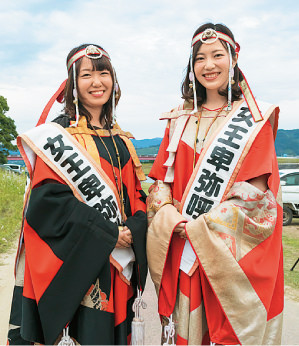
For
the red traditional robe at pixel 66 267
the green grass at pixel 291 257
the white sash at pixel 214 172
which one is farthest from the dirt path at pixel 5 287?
the green grass at pixel 291 257

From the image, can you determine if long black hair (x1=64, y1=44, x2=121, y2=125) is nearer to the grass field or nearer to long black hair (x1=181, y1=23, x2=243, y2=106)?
long black hair (x1=181, y1=23, x2=243, y2=106)

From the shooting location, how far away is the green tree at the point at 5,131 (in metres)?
24.7

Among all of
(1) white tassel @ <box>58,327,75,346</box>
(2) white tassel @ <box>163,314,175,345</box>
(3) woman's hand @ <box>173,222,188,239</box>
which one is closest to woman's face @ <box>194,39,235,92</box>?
(3) woman's hand @ <box>173,222,188,239</box>

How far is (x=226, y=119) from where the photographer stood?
2.33 meters

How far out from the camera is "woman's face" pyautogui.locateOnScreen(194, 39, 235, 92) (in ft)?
7.58

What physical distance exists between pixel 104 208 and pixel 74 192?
215mm

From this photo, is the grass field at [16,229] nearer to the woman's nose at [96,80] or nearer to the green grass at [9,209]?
the green grass at [9,209]

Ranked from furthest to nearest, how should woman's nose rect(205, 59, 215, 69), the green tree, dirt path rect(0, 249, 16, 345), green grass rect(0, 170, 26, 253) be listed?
the green tree → green grass rect(0, 170, 26, 253) → dirt path rect(0, 249, 16, 345) → woman's nose rect(205, 59, 215, 69)

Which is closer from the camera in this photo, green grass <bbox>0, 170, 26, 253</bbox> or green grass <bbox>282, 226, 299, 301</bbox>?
green grass <bbox>282, 226, 299, 301</bbox>

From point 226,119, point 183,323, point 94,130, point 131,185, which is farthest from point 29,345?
point 226,119

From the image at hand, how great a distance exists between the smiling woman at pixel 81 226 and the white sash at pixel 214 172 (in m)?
0.32

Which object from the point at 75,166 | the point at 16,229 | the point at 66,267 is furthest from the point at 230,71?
the point at 16,229

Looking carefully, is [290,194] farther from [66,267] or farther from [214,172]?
[66,267]

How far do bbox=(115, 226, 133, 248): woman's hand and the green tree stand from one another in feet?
80.0
